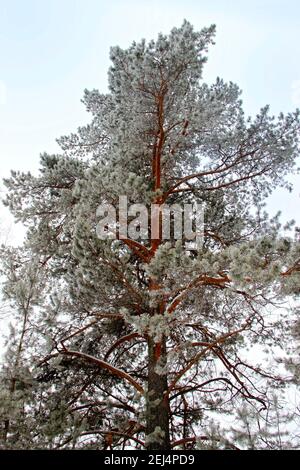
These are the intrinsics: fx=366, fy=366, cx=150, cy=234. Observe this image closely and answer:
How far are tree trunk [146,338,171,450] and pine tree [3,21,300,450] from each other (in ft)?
0.06

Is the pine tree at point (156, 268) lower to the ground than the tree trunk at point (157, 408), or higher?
higher

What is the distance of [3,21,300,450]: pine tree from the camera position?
16.3ft

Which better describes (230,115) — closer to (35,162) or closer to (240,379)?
(35,162)

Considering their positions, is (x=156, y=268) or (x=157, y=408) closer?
(x=156, y=268)

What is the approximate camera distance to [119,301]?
17.9 feet

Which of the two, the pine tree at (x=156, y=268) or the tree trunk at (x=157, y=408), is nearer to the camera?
the tree trunk at (x=157, y=408)

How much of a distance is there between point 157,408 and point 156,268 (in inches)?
78.2

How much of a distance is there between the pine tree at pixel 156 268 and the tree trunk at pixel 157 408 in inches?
0.8

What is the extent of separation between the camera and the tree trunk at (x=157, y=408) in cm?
454

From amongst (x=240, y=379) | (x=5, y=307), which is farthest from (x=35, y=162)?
(x=240, y=379)

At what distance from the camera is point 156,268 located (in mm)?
4570

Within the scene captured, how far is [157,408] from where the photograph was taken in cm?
498

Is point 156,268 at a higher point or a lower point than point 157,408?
higher

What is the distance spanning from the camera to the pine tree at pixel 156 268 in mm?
4965
